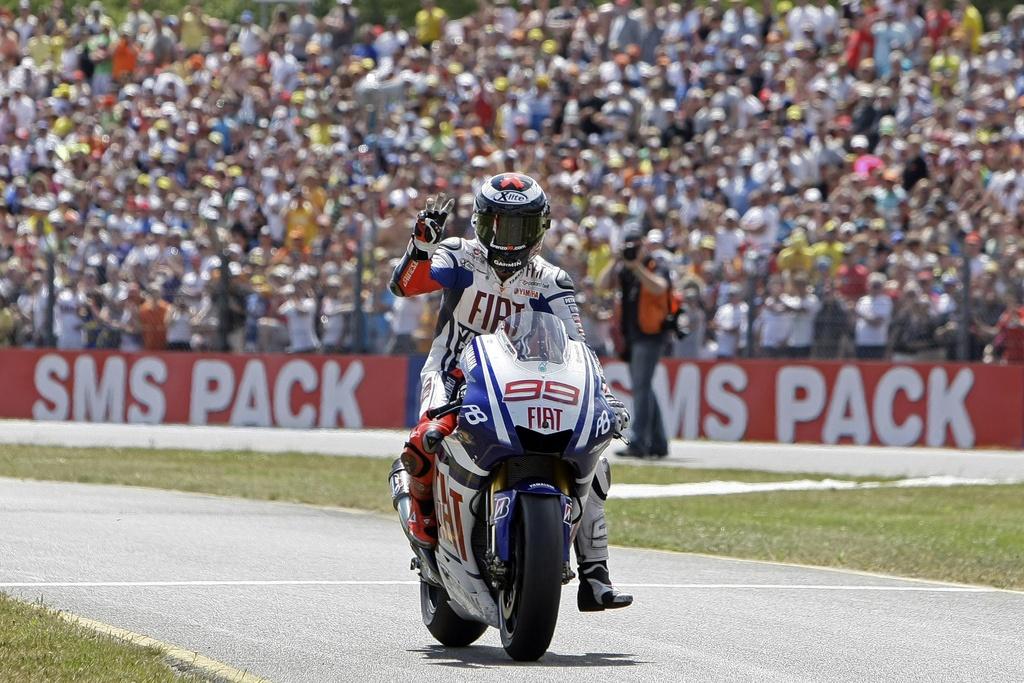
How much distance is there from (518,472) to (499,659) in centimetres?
73

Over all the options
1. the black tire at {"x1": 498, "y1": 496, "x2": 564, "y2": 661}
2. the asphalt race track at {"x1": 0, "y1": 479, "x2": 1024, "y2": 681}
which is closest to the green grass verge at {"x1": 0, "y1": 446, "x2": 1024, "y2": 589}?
the asphalt race track at {"x1": 0, "y1": 479, "x2": 1024, "y2": 681}

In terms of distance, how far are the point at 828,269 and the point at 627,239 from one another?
3.27 meters

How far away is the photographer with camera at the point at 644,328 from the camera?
17125mm

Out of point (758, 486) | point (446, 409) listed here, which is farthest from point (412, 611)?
point (758, 486)

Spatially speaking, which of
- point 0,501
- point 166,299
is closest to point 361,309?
point 166,299

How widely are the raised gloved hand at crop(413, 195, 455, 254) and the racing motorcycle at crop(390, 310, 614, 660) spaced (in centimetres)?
50

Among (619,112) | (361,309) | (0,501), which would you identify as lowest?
(0,501)

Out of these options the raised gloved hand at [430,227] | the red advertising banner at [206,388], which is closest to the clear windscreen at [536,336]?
the raised gloved hand at [430,227]

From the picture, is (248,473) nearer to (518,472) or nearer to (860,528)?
(860,528)

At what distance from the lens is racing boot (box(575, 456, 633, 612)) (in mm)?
7121

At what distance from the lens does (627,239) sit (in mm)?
16656

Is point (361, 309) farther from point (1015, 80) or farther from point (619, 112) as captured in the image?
point (1015, 80)

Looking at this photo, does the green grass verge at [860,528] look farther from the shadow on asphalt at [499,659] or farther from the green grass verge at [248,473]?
the shadow on asphalt at [499,659]

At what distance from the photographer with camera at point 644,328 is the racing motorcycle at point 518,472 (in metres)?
10.1
